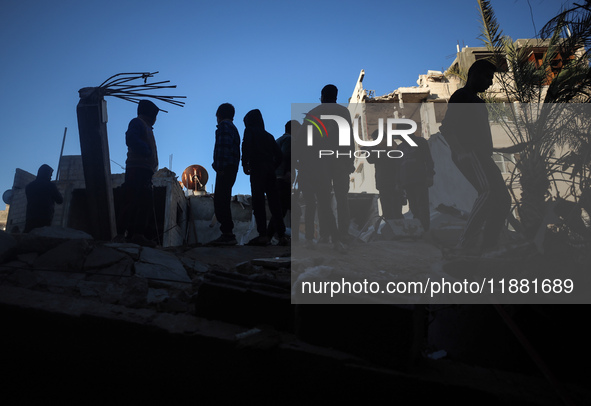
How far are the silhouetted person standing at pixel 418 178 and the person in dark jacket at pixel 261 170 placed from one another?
114 inches

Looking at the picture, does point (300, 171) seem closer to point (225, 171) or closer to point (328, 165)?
point (328, 165)

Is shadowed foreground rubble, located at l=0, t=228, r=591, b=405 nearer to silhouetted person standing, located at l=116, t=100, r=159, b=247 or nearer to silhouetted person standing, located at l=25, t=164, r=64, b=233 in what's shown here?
silhouetted person standing, located at l=116, t=100, r=159, b=247

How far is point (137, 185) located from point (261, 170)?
1616 mm

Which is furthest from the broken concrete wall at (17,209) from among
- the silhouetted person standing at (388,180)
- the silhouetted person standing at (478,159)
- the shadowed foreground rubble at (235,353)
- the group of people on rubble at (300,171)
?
the silhouetted person standing at (478,159)

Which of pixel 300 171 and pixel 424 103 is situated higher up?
pixel 424 103

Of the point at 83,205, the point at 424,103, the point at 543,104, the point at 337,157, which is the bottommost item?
the point at 83,205

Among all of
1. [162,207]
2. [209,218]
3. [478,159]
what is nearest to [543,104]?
[478,159]

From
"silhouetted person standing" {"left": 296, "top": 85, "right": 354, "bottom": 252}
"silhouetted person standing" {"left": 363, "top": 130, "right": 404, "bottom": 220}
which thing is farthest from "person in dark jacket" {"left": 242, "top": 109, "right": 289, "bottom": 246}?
"silhouetted person standing" {"left": 363, "top": 130, "right": 404, "bottom": 220}

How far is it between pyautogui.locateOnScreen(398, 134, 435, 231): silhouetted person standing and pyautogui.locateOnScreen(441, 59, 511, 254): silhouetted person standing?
10.1 ft

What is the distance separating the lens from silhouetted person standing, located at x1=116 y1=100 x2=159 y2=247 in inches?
184

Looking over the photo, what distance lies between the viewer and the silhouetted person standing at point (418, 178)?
23.2ft

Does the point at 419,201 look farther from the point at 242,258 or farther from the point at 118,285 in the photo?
the point at 118,285

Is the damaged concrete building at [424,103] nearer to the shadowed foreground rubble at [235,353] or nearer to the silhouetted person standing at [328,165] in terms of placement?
the silhouetted person standing at [328,165]

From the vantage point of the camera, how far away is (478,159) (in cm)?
379
